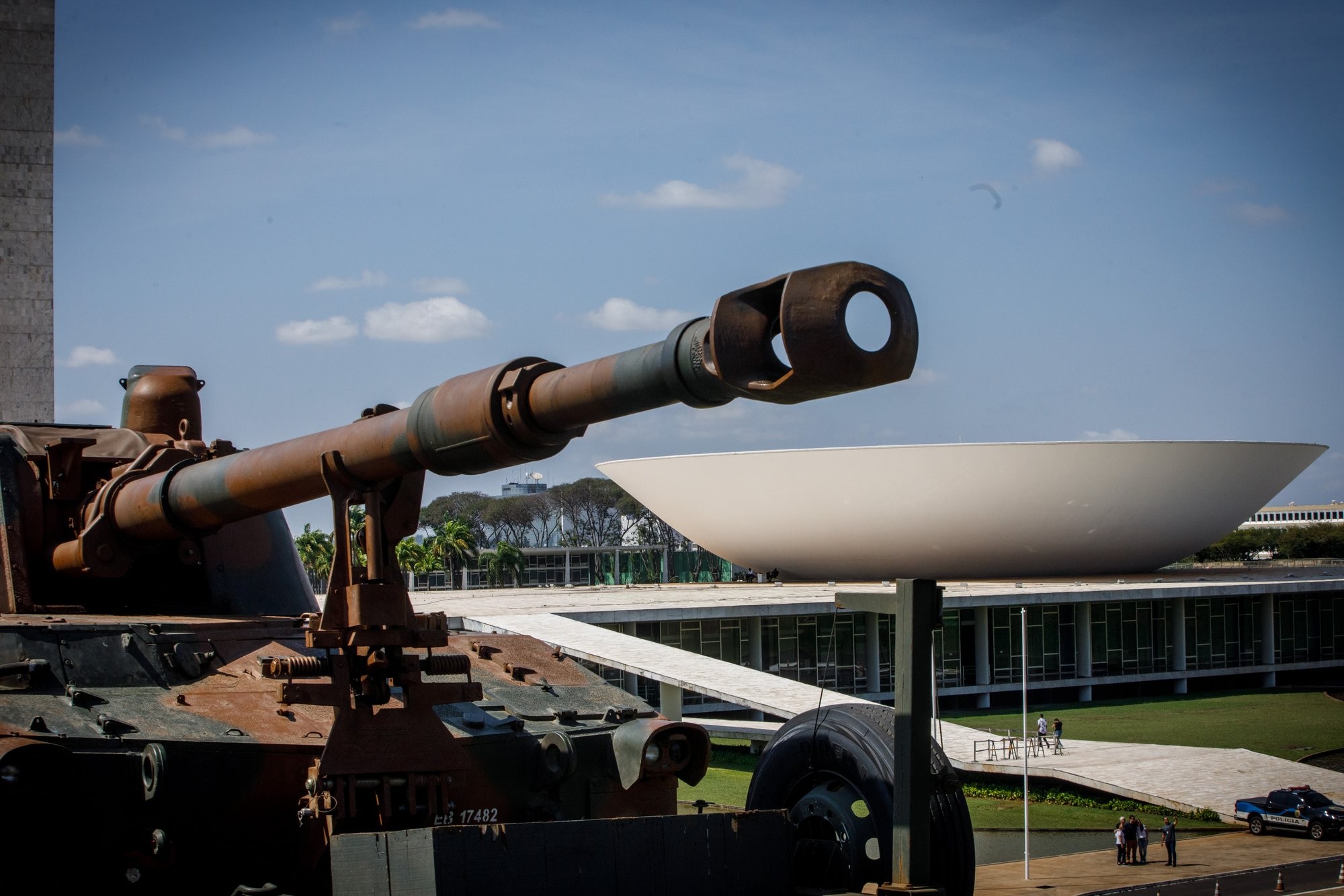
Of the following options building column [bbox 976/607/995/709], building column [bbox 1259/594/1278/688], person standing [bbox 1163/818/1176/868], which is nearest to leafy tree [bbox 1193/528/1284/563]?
building column [bbox 1259/594/1278/688]

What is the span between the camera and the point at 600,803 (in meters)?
9.52

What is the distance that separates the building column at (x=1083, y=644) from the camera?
2078 inches

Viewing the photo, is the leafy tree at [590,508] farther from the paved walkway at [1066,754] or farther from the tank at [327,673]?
the tank at [327,673]

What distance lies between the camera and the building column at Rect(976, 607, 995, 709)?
50.8m

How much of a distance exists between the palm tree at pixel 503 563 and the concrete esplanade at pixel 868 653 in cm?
2421

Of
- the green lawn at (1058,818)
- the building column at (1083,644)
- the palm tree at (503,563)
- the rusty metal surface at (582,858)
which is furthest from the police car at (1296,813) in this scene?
the palm tree at (503,563)

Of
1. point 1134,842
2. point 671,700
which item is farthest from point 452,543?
point 1134,842

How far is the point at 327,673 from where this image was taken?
26.1 ft

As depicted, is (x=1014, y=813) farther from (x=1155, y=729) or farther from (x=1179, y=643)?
(x=1179, y=643)

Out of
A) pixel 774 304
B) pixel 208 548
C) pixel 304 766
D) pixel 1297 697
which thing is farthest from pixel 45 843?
pixel 1297 697

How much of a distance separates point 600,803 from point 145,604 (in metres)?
3.75

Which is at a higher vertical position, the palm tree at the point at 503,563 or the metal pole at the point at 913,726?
the metal pole at the point at 913,726

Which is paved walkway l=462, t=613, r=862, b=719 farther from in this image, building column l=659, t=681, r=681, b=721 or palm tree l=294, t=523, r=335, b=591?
palm tree l=294, t=523, r=335, b=591

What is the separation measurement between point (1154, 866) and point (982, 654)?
27.0 m
